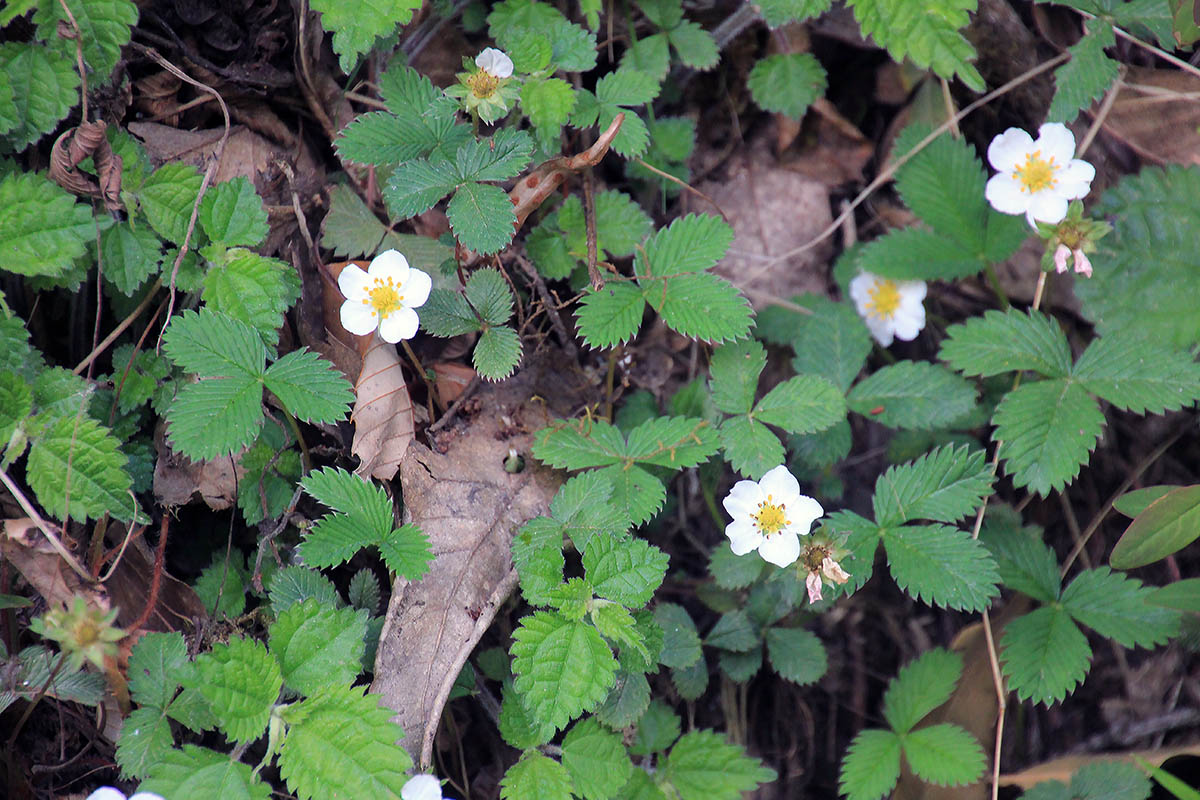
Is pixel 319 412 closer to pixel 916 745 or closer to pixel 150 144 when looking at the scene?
pixel 150 144

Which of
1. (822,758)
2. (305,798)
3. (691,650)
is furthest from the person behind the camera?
(822,758)

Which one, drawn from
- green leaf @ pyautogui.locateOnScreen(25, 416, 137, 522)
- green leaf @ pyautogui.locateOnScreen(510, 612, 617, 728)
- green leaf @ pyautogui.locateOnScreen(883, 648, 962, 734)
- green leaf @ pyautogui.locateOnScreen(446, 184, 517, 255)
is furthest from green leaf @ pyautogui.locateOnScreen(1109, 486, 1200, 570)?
green leaf @ pyautogui.locateOnScreen(25, 416, 137, 522)

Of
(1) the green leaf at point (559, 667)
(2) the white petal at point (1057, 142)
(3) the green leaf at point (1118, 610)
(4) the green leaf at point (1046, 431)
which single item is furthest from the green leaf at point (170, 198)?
(3) the green leaf at point (1118, 610)

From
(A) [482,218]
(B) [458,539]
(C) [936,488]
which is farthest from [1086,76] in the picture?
(B) [458,539]

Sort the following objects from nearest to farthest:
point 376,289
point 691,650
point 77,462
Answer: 1. point 77,462
2. point 376,289
3. point 691,650

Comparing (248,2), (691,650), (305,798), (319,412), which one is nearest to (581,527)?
(691,650)

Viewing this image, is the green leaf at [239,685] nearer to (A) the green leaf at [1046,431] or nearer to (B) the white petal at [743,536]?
(B) the white petal at [743,536]

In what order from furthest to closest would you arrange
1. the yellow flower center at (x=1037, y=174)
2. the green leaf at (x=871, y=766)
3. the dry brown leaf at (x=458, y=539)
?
the yellow flower center at (x=1037, y=174), the green leaf at (x=871, y=766), the dry brown leaf at (x=458, y=539)
